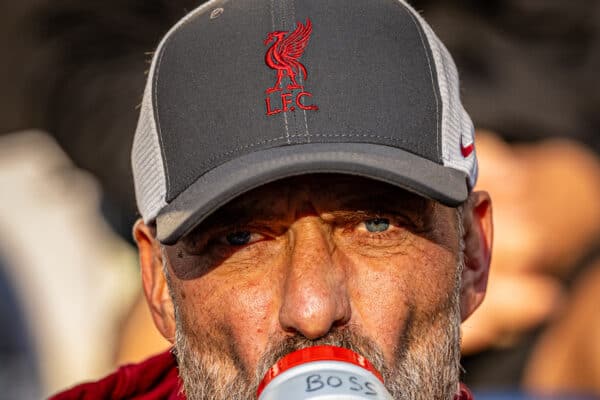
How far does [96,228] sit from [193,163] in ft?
13.2

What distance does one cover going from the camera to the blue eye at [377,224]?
2.01 m

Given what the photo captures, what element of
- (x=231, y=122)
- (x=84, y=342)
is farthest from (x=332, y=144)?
(x=84, y=342)

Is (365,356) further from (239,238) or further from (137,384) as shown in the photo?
(137,384)

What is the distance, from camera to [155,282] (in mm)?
2330

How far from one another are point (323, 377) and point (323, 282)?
0.26 meters

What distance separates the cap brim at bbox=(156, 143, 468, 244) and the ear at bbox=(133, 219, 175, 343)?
0.35m

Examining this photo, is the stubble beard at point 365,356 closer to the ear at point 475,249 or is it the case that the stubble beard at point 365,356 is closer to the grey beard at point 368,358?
the grey beard at point 368,358

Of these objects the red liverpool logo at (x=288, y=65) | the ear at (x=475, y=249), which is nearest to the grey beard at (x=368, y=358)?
the ear at (x=475, y=249)

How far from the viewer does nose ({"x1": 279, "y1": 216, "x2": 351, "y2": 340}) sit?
72.4 inches

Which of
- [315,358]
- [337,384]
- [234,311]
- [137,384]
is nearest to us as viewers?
[337,384]

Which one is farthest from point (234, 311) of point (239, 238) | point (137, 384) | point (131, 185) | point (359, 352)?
point (131, 185)

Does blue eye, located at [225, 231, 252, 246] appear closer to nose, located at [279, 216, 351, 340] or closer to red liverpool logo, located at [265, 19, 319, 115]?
nose, located at [279, 216, 351, 340]

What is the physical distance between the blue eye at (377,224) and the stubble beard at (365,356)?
179 millimetres

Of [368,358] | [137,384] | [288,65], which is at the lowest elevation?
[137,384]
